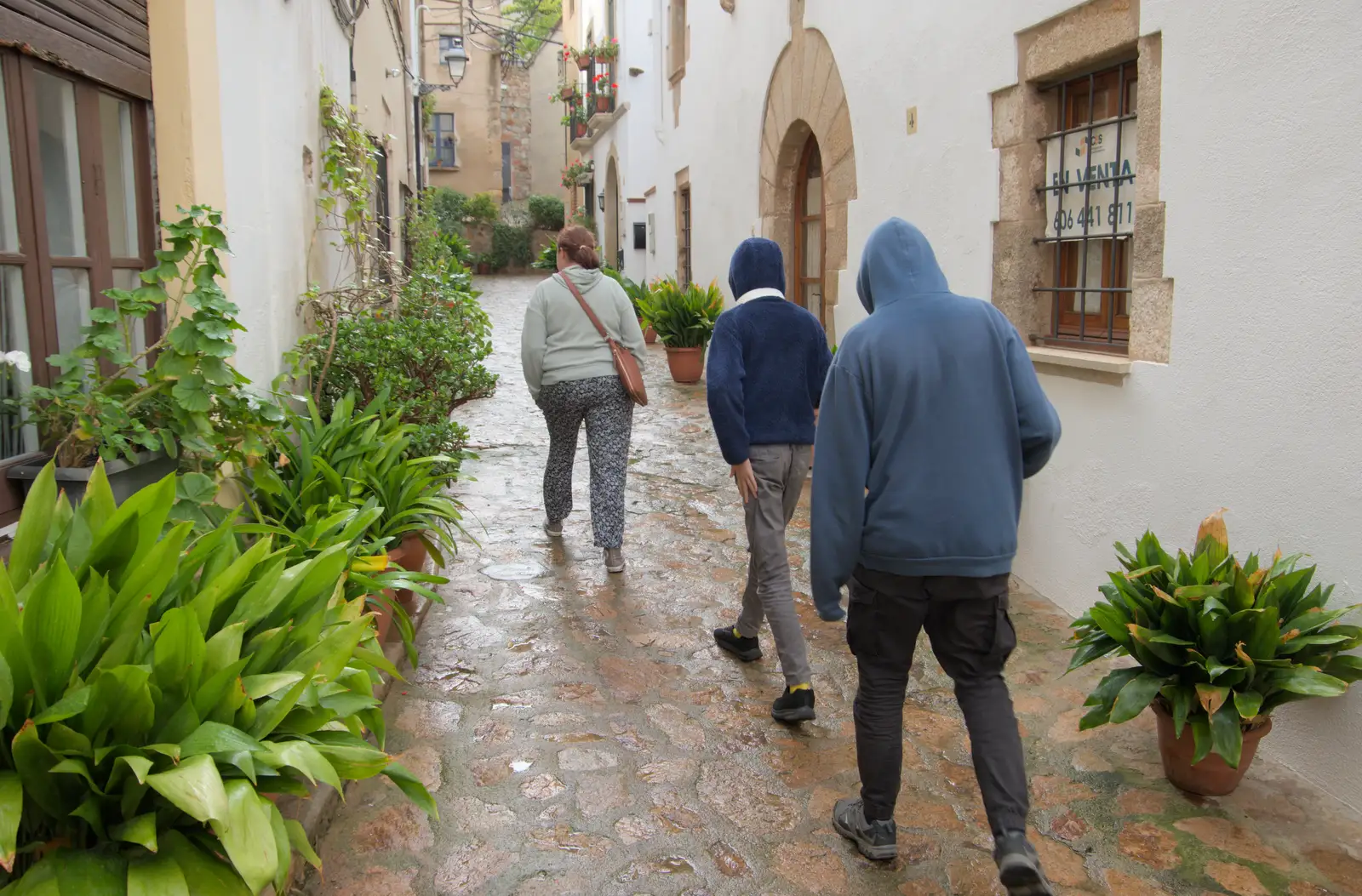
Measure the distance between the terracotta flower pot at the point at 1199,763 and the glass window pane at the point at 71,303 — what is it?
3.55 metres

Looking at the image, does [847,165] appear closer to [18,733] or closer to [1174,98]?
[1174,98]

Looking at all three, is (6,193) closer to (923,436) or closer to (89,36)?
(89,36)

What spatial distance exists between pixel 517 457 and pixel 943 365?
5.94 m

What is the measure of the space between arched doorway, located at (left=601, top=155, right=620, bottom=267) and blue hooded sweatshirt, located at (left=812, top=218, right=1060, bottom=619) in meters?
18.5

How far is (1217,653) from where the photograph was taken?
3188mm

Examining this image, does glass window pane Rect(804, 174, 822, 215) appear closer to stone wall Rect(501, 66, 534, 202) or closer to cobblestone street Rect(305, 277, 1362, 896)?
cobblestone street Rect(305, 277, 1362, 896)

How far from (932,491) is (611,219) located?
805 inches

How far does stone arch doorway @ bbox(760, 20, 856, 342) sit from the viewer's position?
24.8 ft

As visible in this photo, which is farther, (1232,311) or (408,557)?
(408,557)

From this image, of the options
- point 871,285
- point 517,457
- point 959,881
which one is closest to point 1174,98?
point 871,285

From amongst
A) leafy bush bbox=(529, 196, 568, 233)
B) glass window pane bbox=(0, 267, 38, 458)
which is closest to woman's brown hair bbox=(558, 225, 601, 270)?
glass window pane bbox=(0, 267, 38, 458)

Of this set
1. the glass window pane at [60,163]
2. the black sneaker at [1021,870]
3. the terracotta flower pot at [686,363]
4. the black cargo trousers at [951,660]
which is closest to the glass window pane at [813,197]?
the terracotta flower pot at [686,363]

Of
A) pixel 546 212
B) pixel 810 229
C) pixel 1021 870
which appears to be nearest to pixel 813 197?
pixel 810 229

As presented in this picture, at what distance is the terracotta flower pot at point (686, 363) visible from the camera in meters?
12.1
